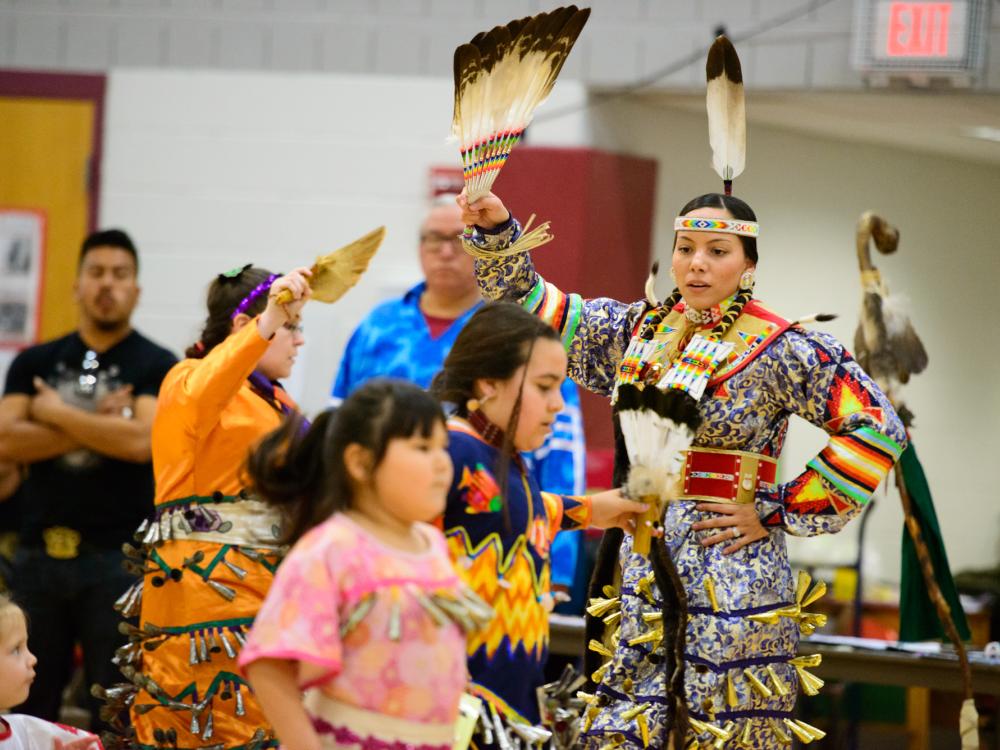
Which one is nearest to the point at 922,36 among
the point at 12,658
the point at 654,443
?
the point at 654,443

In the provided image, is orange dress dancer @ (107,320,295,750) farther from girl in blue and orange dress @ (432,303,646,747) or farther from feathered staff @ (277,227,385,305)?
girl in blue and orange dress @ (432,303,646,747)

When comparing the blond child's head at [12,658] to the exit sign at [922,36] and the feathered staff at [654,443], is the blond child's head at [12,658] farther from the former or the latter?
the exit sign at [922,36]

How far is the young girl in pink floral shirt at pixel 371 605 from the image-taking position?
1.97 metres

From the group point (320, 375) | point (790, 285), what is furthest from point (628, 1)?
point (320, 375)

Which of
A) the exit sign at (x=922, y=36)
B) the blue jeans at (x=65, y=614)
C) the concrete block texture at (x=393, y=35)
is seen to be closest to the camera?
the blue jeans at (x=65, y=614)

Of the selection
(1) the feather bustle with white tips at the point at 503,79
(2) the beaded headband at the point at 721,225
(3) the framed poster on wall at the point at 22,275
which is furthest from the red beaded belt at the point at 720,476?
(3) the framed poster on wall at the point at 22,275

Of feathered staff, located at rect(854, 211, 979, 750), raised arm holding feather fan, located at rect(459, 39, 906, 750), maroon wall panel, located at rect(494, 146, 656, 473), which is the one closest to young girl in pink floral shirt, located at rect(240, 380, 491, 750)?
raised arm holding feather fan, located at rect(459, 39, 906, 750)

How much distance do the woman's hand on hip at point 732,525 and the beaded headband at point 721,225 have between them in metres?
0.51

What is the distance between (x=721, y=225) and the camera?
2926 millimetres

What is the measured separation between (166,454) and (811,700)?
142 inches

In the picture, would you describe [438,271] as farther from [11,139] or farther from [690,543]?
[11,139]

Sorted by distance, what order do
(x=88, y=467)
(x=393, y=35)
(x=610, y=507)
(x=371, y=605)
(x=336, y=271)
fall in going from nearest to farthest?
(x=371, y=605) < (x=610, y=507) < (x=336, y=271) < (x=88, y=467) < (x=393, y=35)

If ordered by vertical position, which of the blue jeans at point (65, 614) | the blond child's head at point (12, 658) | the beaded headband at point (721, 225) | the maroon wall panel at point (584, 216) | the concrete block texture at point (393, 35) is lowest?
the blue jeans at point (65, 614)

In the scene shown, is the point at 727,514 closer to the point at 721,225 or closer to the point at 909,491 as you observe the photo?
the point at 721,225
